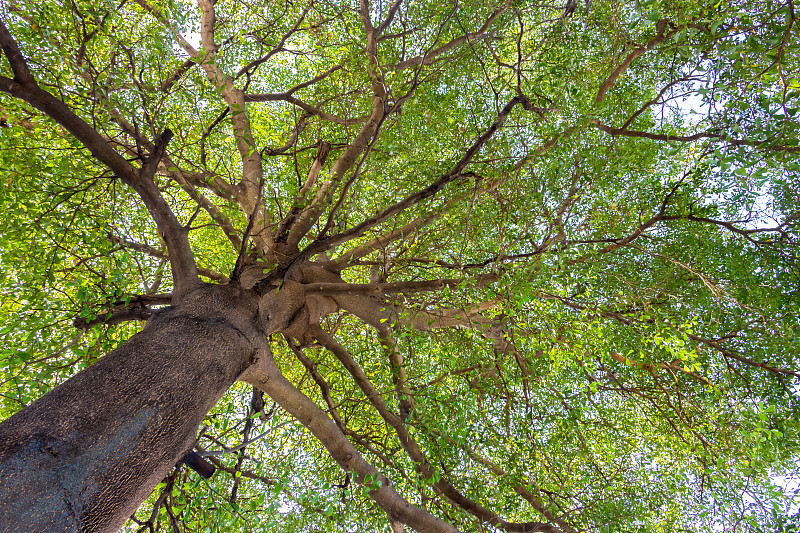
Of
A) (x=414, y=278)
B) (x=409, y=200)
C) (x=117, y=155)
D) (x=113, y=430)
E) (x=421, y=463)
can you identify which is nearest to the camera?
(x=113, y=430)

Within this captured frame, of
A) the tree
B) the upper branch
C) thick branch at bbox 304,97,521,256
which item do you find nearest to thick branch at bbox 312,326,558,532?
the tree

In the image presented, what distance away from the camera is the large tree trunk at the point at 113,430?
2.01 meters

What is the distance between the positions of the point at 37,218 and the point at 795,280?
9680 mm

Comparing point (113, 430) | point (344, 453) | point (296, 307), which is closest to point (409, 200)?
point (296, 307)

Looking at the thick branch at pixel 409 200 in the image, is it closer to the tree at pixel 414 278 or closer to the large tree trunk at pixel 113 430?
the tree at pixel 414 278

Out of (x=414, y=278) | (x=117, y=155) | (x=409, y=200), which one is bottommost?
(x=117, y=155)

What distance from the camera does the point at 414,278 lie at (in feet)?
19.3

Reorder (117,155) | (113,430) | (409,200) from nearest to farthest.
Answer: (113,430)
(117,155)
(409,200)

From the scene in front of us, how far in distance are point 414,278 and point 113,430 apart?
4075 mm

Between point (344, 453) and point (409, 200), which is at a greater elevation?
point (409, 200)

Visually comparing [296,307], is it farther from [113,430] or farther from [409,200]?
[113,430]

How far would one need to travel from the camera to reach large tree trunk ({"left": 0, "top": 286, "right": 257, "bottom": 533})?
201 centimetres

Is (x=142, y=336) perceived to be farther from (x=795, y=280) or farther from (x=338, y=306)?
(x=795, y=280)

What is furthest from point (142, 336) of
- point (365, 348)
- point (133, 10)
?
point (133, 10)
